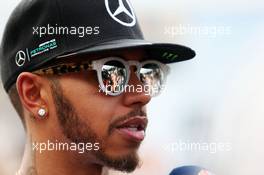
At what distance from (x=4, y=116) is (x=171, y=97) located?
34 centimetres

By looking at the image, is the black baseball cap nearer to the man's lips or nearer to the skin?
the skin

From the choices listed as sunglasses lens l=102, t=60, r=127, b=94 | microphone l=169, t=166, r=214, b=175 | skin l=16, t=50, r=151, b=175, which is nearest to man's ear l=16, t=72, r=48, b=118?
skin l=16, t=50, r=151, b=175

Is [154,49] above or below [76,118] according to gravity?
above

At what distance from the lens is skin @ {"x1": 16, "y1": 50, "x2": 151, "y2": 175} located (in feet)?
2.74

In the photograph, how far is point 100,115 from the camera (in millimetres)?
844

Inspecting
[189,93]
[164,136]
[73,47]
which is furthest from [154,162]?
[73,47]

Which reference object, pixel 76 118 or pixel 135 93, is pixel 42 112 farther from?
pixel 135 93

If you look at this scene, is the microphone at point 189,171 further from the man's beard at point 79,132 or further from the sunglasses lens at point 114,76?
the sunglasses lens at point 114,76

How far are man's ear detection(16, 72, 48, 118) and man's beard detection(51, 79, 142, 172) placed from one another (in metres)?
0.02

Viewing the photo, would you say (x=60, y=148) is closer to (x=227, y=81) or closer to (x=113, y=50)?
(x=113, y=50)

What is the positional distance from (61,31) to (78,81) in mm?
97

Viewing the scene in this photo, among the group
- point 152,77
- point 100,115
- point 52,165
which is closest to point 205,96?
point 152,77

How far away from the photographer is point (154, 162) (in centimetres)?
92

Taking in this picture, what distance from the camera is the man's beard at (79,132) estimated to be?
834 mm
